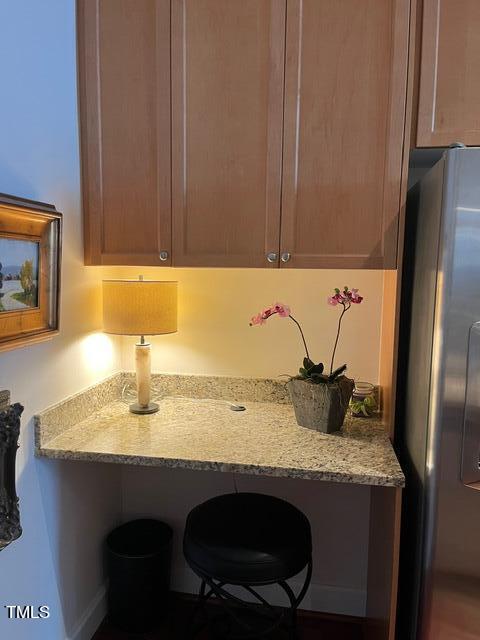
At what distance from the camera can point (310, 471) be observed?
130cm

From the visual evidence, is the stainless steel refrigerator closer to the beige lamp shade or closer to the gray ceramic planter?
the gray ceramic planter

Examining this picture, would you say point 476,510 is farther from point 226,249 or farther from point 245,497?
point 226,249

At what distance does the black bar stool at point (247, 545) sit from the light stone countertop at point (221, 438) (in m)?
0.27

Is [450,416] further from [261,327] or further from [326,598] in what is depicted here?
[326,598]

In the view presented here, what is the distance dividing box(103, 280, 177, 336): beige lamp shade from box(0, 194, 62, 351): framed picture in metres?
0.27

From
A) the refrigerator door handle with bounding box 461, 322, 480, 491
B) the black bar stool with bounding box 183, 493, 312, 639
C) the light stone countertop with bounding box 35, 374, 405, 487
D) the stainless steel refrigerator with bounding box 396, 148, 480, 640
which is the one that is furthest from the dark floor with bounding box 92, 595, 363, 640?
the refrigerator door handle with bounding box 461, 322, 480, 491

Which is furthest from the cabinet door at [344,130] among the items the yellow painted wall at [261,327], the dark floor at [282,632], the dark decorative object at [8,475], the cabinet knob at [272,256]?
the dark floor at [282,632]

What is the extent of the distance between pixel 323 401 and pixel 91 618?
48.8 inches

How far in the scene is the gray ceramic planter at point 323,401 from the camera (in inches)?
62.1

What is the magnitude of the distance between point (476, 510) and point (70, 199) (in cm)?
153

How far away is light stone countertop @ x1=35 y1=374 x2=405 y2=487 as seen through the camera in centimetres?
133

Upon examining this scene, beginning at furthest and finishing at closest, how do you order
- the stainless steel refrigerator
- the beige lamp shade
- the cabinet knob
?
1. the beige lamp shade
2. the cabinet knob
3. the stainless steel refrigerator

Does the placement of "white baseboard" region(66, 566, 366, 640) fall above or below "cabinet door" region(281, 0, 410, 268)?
below

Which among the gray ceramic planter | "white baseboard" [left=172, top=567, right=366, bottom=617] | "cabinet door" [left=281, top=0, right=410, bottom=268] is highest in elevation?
"cabinet door" [left=281, top=0, right=410, bottom=268]
